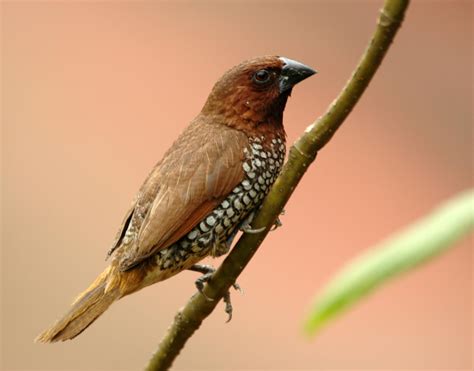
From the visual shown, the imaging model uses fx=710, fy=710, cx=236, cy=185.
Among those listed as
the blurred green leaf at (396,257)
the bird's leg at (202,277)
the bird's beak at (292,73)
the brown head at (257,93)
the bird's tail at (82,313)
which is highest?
the bird's beak at (292,73)

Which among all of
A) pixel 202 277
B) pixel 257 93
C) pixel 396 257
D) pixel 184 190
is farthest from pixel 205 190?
pixel 396 257

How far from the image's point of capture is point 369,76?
1716 millimetres

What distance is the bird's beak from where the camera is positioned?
10.7 feet

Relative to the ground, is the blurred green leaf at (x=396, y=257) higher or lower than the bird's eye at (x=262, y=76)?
lower

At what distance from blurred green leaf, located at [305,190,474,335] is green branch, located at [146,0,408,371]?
1.05 metres

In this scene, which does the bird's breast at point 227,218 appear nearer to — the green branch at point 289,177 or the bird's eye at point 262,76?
the bird's eye at point 262,76

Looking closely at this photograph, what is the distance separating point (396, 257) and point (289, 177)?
1.76m

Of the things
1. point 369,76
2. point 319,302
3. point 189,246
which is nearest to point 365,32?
point 189,246

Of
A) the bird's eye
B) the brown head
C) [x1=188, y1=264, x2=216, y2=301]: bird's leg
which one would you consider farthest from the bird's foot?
the bird's eye

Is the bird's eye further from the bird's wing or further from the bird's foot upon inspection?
the bird's foot

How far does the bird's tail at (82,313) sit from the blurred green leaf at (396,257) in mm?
2771

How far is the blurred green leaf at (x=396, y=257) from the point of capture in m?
0.49

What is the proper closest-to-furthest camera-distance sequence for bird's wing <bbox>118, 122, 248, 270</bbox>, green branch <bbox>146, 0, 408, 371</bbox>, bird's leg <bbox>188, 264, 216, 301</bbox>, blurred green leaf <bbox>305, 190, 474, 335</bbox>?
blurred green leaf <bbox>305, 190, 474, 335</bbox>, green branch <bbox>146, 0, 408, 371</bbox>, bird's leg <bbox>188, 264, 216, 301</bbox>, bird's wing <bbox>118, 122, 248, 270</bbox>

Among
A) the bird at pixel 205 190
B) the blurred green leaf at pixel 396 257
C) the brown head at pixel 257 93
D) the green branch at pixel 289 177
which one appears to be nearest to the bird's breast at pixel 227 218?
the bird at pixel 205 190
